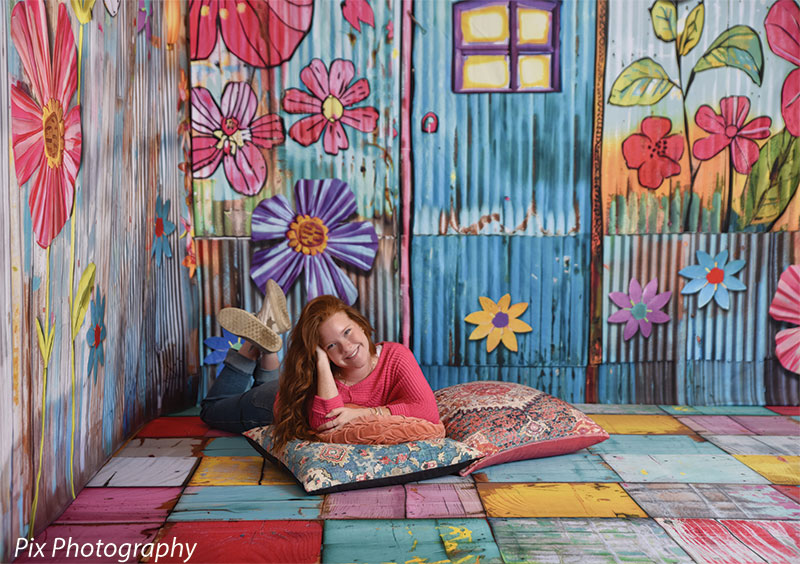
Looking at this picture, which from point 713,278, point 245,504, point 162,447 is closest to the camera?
point 245,504

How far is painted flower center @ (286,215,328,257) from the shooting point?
3.19m

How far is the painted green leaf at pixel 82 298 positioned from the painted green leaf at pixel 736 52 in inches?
106

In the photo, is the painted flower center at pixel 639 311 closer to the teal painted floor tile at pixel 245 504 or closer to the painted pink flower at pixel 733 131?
the painted pink flower at pixel 733 131

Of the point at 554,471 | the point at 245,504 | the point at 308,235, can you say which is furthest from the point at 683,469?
the point at 308,235

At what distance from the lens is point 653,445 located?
255 centimetres

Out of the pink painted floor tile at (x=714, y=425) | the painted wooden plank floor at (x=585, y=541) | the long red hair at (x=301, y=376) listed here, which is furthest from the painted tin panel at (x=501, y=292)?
the painted wooden plank floor at (x=585, y=541)

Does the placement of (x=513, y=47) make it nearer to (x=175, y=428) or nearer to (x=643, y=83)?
(x=643, y=83)

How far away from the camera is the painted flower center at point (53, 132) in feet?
6.04

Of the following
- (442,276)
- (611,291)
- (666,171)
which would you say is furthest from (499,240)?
(666,171)

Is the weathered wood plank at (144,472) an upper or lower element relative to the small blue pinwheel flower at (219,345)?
lower

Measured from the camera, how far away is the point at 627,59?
10.1 ft

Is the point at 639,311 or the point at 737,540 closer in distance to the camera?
the point at 737,540

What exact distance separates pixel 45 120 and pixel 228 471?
1.21 m

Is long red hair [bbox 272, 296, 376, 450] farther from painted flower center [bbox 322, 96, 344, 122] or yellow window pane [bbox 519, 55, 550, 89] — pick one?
yellow window pane [bbox 519, 55, 550, 89]
